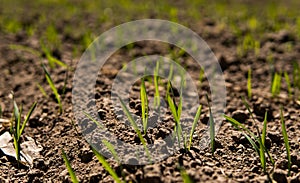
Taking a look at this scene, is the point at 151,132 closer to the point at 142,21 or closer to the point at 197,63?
the point at 197,63

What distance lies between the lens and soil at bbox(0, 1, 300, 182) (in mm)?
1563

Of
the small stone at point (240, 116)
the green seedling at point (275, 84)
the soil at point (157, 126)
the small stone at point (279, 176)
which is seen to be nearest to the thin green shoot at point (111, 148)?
the soil at point (157, 126)

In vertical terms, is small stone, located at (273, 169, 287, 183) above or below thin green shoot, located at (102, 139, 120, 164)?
below

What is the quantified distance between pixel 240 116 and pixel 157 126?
1.90ft

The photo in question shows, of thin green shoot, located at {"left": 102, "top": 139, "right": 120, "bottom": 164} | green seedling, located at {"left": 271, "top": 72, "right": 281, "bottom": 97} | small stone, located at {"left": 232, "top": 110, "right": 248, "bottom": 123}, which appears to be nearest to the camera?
thin green shoot, located at {"left": 102, "top": 139, "right": 120, "bottom": 164}

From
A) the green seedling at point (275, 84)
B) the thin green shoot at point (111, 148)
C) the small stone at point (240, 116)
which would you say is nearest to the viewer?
the thin green shoot at point (111, 148)

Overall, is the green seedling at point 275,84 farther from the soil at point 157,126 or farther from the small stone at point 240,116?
the small stone at point 240,116

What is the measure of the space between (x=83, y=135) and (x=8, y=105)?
803 mm

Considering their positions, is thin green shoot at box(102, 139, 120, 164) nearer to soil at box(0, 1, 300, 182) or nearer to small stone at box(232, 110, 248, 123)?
soil at box(0, 1, 300, 182)

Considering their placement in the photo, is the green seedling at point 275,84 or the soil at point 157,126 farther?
the green seedling at point 275,84

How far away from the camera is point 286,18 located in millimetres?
3961

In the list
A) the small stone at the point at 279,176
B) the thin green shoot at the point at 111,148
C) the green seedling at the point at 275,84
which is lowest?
the small stone at the point at 279,176

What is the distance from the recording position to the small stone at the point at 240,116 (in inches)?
83.7

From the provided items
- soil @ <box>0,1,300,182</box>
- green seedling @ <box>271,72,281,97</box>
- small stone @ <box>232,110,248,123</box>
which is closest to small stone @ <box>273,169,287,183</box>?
soil @ <box>0,1,300,182</box>
